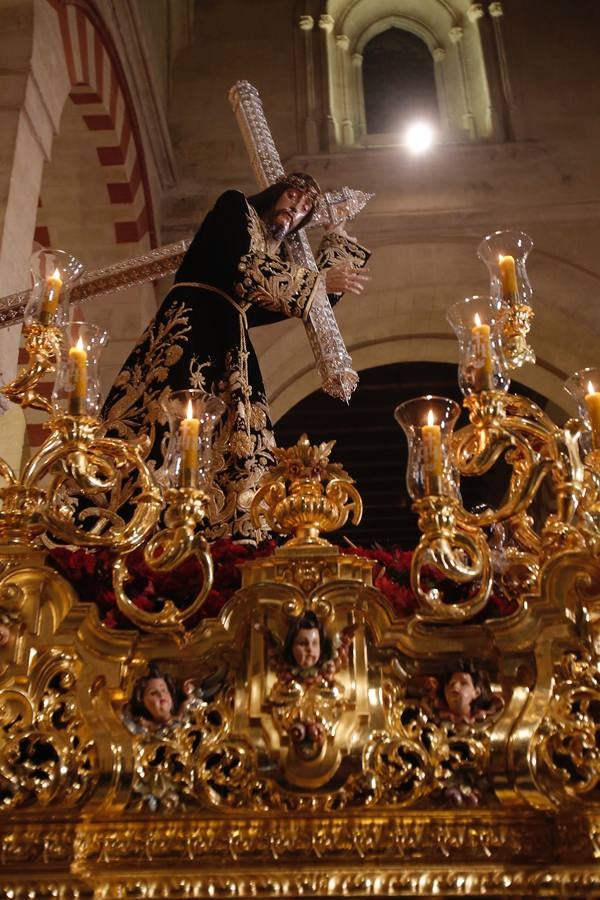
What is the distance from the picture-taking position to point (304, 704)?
1.46 m

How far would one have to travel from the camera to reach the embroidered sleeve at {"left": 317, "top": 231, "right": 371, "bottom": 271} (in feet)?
10.9

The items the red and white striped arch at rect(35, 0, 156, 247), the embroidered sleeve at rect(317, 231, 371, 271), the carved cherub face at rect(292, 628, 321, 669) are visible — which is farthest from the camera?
the red and white striped arch at rect(35, 0, 156, 247)

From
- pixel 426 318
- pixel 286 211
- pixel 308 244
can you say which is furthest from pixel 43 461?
pixel 426 318

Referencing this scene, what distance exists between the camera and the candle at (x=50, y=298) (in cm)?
200

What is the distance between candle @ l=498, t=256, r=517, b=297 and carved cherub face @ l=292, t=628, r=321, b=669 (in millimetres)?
991

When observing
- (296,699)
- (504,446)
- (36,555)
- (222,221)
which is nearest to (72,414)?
(36,555)

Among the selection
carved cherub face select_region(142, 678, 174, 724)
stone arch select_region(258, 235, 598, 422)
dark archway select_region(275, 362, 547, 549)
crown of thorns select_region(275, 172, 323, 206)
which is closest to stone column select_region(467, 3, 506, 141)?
stone arch select_region(258, 235, 598, 422)

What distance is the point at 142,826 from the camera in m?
1.40

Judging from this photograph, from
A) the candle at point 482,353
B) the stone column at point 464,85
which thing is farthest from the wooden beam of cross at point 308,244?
the stone column at point 464,85

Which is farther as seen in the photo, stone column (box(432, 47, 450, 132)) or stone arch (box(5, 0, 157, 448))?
stone column (box(432, 47, 450, 132))

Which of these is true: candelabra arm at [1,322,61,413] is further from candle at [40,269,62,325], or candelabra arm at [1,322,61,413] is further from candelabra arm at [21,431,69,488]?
candelabra arm at [21,431,69,488]

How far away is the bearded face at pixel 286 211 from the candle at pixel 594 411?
1.57 m

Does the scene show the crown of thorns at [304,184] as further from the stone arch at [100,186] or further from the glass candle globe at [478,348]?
the stone arch at [100,186]

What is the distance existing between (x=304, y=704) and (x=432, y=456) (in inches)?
19.1
